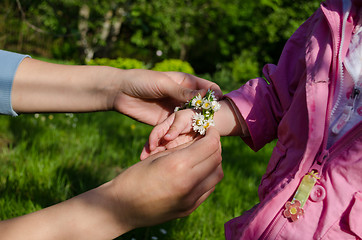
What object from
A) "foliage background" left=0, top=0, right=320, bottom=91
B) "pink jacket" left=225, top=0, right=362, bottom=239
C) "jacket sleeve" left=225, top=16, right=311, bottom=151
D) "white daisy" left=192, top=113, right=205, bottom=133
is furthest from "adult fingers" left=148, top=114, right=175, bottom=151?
"foliage background" left=0, top=0, right=320, bottom=91

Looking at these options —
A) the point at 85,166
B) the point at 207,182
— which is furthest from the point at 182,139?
the point at 85,166

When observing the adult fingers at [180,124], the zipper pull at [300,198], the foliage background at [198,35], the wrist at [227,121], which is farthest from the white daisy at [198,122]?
the foliage background at [198,35]

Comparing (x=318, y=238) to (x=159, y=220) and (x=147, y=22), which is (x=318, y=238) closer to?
(x=159, y=220)

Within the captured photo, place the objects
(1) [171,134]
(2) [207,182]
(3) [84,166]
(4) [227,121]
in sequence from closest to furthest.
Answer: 1. (2) [207,182]
2. (1) [171,134]
3. (4) [227,121]
4. (3) [84,166]

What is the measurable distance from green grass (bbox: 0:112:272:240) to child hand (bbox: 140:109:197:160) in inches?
25.8

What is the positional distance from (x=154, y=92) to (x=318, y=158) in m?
0.79

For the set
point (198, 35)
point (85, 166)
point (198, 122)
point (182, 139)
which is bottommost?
point (198, 35)

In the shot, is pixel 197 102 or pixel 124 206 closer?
pixel 124 206

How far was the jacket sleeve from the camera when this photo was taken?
1.51m

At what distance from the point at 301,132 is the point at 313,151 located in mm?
114

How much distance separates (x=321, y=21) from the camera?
1364 millimetres

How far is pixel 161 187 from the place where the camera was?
3.54 ft

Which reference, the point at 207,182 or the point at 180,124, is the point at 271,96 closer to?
the point at 180,124

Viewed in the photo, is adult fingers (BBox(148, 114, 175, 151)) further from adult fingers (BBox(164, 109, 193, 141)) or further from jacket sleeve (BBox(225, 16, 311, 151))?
jacket sleeve (BBox(225, 16, 311, 151))
